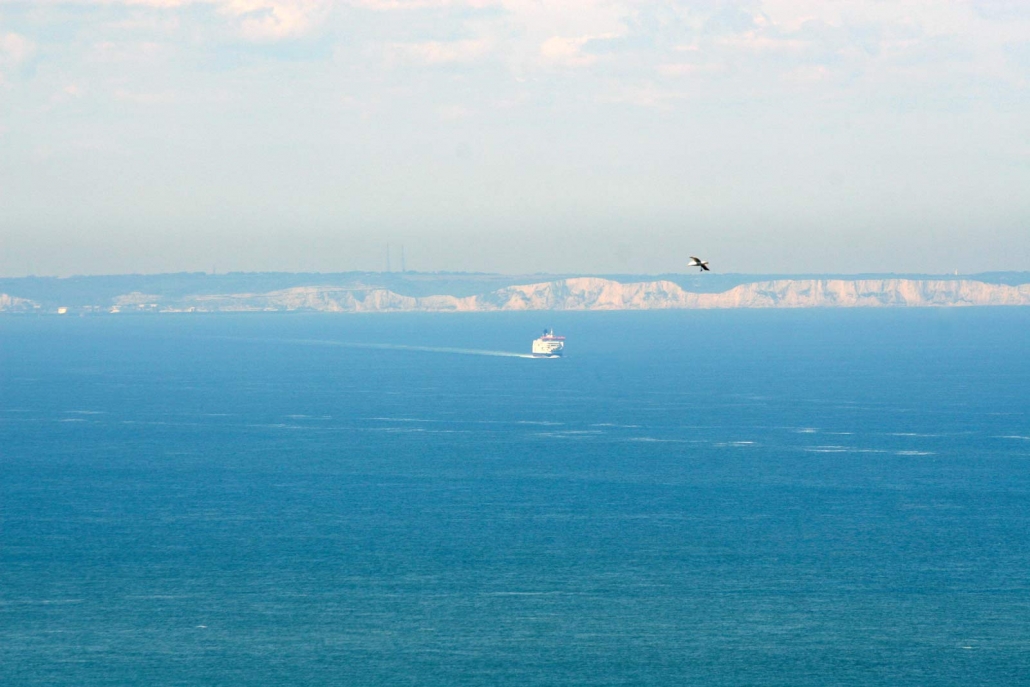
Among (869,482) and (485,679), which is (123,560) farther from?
(869,482)

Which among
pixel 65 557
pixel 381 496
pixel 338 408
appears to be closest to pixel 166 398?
pixel 338 408

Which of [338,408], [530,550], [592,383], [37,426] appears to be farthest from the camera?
[592,383]

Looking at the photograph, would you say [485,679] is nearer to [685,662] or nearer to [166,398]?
[685,662]

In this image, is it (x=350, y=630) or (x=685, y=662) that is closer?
(x=685, y=662)

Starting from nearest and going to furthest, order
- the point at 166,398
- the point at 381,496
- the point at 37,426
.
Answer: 1. the point at 381,496
2. the point at 37,426
3. the point at 166,398

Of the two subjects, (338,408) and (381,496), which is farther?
(338,408)

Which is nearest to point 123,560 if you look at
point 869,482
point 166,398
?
point 869,482
